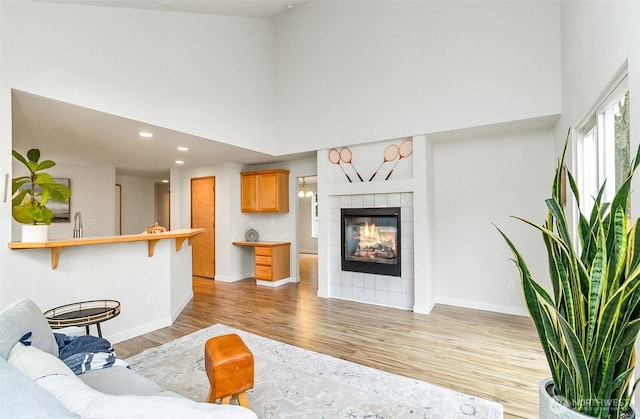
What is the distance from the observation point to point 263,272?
562cm

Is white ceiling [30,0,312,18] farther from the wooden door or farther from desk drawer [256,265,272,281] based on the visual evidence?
desk drawer [256,265,272,281]

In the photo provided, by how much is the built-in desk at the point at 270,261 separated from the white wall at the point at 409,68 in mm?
1789

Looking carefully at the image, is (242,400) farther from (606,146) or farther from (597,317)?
(606,146)

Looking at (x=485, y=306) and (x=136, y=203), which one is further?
(x=136, y=203)

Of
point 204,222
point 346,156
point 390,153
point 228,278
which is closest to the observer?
point 390,153

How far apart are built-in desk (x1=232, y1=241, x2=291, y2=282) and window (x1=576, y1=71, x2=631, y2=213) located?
4.34 m

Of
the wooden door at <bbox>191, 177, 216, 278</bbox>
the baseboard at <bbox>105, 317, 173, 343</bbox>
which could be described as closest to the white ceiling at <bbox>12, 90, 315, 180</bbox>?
the wooden door at <bbox>191, 177, 216, 278</bbox>

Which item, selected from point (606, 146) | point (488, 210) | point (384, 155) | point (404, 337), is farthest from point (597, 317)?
point (384, 155)

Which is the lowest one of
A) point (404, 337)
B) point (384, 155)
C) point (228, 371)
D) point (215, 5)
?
point (404, 337)

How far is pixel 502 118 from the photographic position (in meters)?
3.52

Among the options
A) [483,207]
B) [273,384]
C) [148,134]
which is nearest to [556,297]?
[273,384]

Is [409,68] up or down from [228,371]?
up

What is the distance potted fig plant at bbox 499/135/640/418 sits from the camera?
1099 mm

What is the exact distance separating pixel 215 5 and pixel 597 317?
479cm
